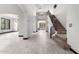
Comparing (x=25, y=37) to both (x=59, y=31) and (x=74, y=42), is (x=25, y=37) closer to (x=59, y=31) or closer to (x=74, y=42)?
(x=59, y=31)

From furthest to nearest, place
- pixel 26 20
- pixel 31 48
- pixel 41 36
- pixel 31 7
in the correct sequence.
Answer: pixel 41 36, pixel 31 7, pixel 26 20, pixel 31 48

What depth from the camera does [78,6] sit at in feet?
10.2

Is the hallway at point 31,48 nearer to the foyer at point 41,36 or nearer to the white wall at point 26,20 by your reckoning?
the foyer at point 41,36

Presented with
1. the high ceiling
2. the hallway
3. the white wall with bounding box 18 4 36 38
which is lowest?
the hallway

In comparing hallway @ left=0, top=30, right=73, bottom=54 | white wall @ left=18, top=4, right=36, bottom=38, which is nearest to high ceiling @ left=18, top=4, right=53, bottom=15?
white wall @ left=18, top=4, right=36, bottom=38

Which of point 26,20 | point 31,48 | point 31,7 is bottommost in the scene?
point 31,48

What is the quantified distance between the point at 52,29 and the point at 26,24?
7.37ft

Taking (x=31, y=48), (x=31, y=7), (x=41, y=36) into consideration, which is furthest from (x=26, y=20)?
(x=31, y=48)

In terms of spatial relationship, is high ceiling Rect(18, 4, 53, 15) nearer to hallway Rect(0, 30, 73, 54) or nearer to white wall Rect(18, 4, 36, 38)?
white wall Rect(18, 4, 36, 38)

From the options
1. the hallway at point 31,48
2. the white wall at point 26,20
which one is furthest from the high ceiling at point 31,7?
the hallway at point 31,48

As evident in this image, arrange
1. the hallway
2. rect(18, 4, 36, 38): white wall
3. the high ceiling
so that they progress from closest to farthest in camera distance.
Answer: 1. the hallway
2. the high ceiling
3. rect(18, 4, 36, 38): white wall

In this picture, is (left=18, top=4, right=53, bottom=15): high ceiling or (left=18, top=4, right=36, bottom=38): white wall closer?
(left=18, top=4, right=53, bottom=15): high ceiling

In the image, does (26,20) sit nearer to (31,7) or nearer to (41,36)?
(31,7)
